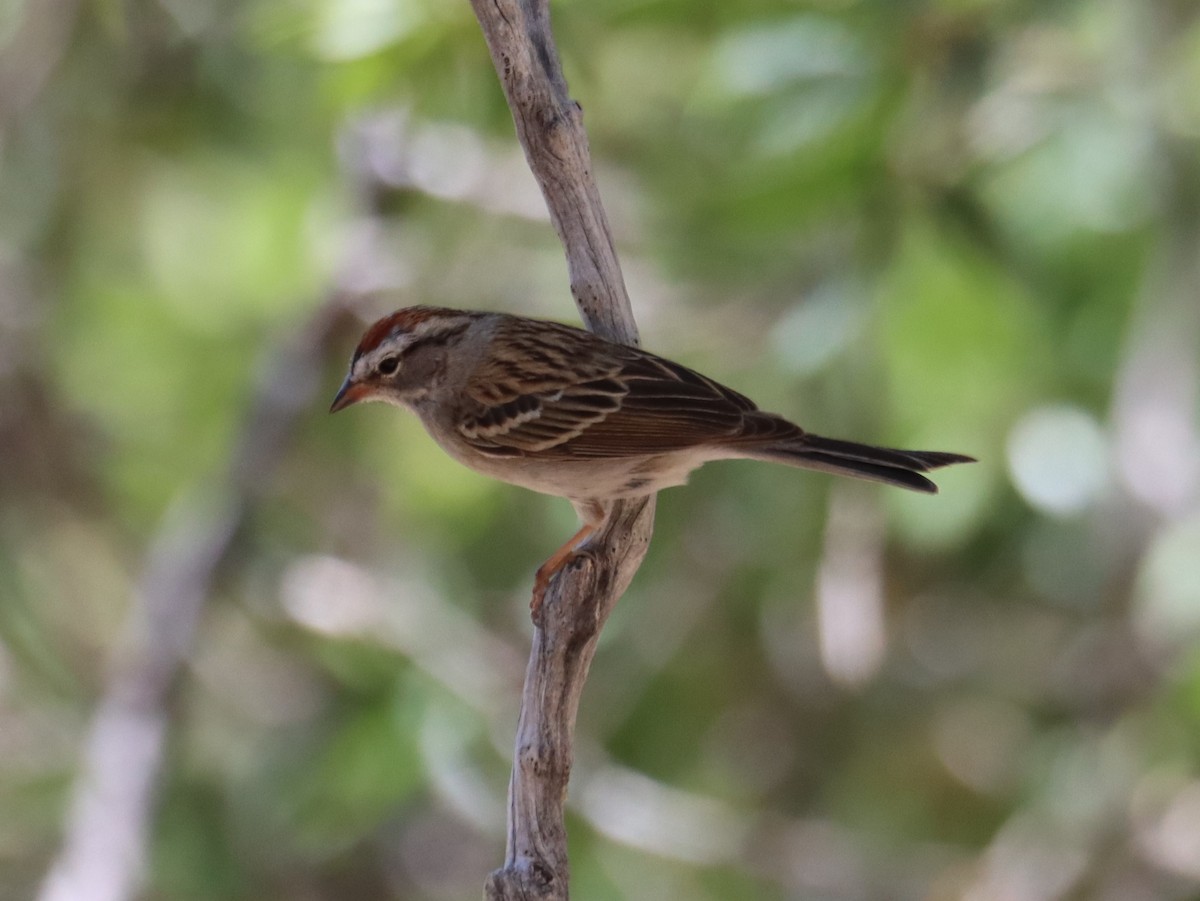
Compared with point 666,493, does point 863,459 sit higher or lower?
lower

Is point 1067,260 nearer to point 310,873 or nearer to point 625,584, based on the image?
point 625,584

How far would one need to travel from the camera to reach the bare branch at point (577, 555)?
2.75 m

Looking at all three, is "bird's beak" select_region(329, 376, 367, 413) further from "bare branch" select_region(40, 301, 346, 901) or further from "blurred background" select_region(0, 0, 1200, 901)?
"bare branch" select_region(40, 301, 346, 901)

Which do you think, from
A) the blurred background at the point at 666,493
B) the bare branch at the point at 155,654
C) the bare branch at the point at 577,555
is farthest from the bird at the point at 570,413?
the bare branch at the point at 155,654

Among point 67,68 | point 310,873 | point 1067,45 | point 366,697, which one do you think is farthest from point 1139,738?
point 67,68

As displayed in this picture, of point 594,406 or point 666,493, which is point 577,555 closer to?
point 594,406

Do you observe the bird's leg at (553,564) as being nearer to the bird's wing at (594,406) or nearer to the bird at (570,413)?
the bird at (570,413)

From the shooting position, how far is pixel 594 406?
3719 millimetres

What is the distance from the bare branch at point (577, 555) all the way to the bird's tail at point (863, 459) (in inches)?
17.4

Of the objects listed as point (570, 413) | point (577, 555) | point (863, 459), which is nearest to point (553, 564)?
point (577, 555)

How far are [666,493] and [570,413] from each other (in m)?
2.02

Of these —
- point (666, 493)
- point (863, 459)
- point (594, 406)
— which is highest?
point (666, 493)

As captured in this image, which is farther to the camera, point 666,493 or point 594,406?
point 666,493

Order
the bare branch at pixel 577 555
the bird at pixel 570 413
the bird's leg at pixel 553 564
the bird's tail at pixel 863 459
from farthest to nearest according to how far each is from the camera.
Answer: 1. the bird's leg at pixel 553 564
2. the bird at pixel 570 413
3. the bird's tail at pixel 863 459
4. the bare branch at pixel 577 555
